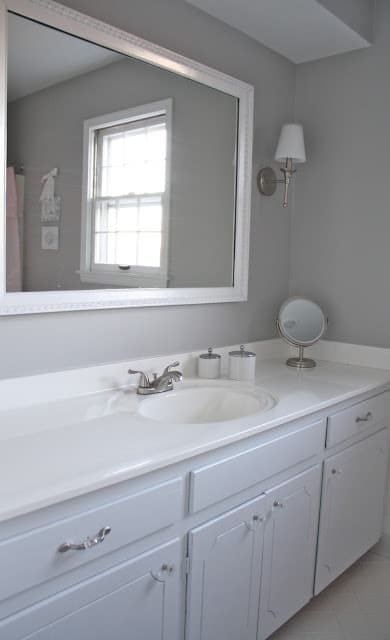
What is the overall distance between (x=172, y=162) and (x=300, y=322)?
3.24ft

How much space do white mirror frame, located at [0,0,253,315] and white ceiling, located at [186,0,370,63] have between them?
232 mm

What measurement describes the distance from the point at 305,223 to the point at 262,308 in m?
0.49

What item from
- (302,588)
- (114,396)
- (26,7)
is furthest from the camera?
(302,588)

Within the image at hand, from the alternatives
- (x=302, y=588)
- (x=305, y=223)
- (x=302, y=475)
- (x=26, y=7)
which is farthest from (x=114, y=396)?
(x=305, y=223)

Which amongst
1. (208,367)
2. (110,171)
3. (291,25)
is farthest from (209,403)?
(291,25)

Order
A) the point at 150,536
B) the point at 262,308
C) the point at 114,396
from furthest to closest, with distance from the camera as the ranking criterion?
the point at 262,308, the point at 114,396, the point at 150,536

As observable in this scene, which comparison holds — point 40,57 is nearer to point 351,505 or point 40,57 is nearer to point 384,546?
point 351,505

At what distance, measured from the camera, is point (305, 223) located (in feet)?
8.99

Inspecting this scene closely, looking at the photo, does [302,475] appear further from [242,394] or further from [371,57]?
[371,57]

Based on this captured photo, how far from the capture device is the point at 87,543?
1.13 metres

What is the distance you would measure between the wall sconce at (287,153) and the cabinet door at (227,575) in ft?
4.75

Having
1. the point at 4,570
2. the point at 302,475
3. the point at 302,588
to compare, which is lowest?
the point at 302,588

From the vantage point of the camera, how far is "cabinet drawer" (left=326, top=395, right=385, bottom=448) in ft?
6.51

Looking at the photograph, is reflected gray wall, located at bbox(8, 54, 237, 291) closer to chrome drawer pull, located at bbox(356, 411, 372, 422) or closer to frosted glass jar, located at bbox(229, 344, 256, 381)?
frosted glass jar, located at bbox(229, 344, 256, 381)
